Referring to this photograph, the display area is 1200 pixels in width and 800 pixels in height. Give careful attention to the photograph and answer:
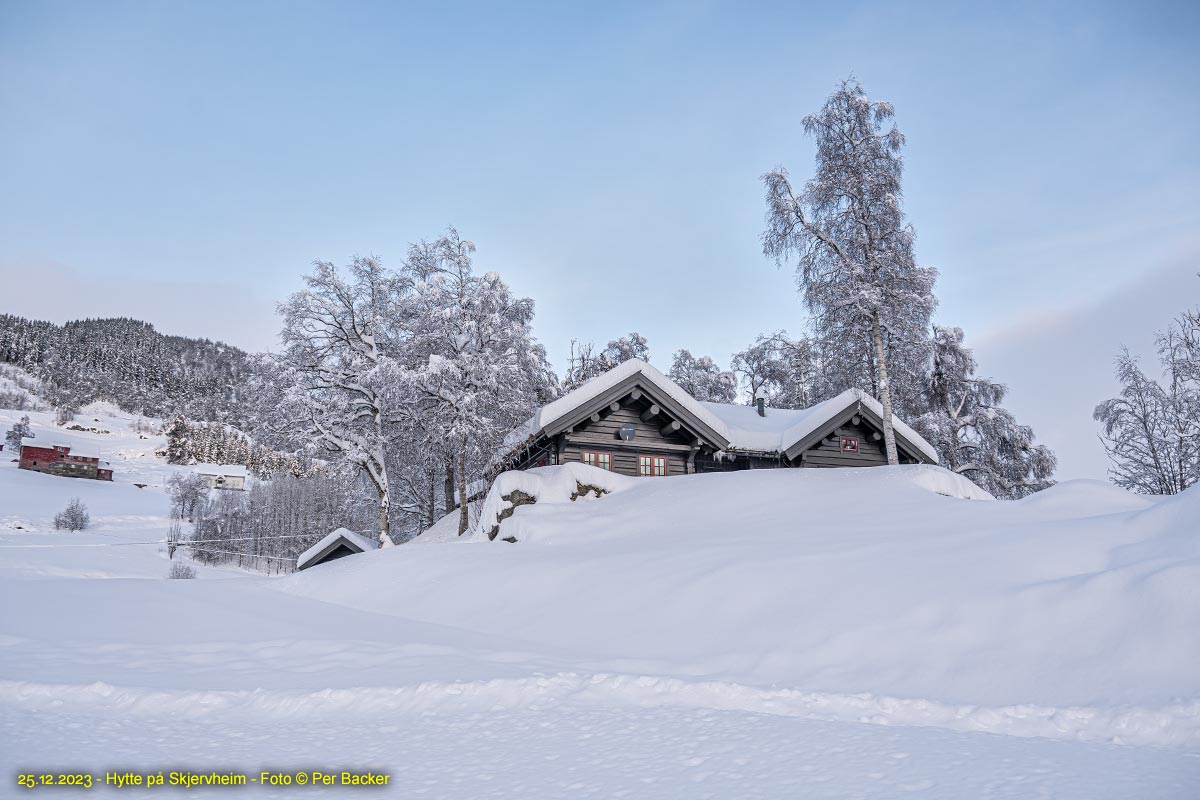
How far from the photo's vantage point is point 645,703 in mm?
5465

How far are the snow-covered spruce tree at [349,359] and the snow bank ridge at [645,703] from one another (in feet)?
57.0

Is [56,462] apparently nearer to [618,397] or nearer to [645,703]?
[618,397]

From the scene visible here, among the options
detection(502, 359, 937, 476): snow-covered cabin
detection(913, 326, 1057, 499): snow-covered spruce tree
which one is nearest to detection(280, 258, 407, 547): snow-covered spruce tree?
detection(502, 359, 937, 476): snow-covered cabin

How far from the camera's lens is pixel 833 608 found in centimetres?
739

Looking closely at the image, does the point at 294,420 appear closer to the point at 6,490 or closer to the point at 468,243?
the point at 468,243

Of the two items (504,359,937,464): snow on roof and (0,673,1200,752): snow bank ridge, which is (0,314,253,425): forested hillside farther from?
(0,673,1200,752): snow bank ridge

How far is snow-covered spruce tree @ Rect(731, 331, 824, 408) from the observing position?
114ft

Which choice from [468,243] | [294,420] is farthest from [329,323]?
[468,243]

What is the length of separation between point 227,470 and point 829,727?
103563 millimetres

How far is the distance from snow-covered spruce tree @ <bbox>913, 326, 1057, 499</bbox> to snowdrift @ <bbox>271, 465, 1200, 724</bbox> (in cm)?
1613

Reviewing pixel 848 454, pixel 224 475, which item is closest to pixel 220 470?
pixel 224 475

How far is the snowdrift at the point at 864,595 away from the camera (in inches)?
221

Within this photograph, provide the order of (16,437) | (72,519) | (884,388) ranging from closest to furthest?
(884,388), (72,519), (16,437)

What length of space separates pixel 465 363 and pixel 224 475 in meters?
82.1
